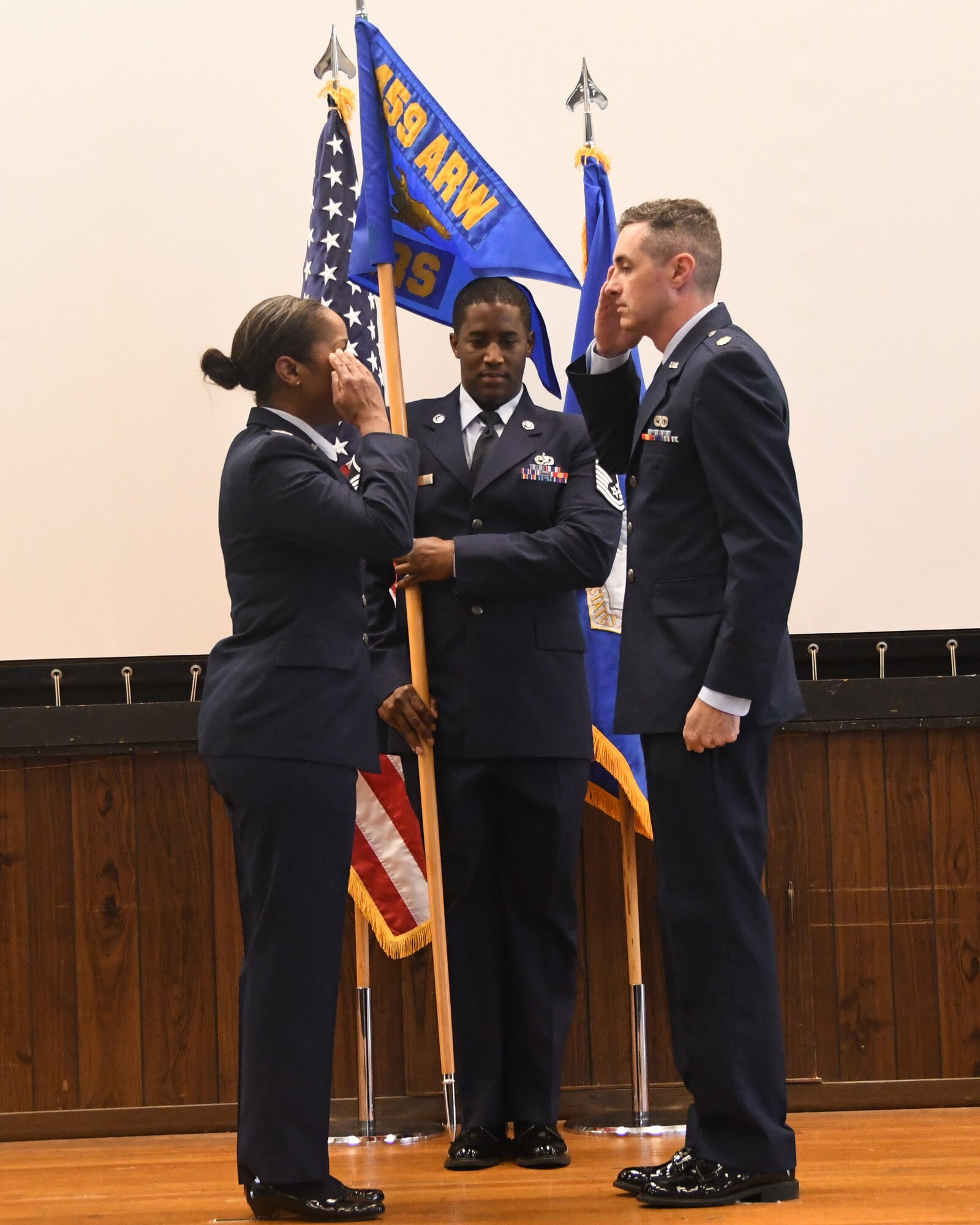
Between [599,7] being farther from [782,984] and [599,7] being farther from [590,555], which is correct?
[782,984]

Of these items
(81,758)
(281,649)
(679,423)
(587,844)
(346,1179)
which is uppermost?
(679,423)

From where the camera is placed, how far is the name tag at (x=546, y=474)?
100 inches

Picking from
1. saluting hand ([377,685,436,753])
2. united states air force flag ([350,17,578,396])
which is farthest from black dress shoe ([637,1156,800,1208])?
united states air force flag ([350,17,578,396])

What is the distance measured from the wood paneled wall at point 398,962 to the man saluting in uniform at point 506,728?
0.54 metres

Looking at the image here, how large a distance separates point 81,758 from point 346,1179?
111 cm

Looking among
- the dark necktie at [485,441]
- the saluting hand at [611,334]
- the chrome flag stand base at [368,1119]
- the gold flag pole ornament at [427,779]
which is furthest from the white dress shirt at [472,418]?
the chrome flag stand base at [368,1119]

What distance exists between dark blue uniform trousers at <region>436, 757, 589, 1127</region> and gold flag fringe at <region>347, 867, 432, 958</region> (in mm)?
309

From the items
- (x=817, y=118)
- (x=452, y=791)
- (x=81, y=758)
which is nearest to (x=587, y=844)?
(x=452, y=791)

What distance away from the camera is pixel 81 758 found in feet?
9.71

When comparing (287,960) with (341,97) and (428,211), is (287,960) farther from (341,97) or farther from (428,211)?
(341,97)

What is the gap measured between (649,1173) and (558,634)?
3.08 ft

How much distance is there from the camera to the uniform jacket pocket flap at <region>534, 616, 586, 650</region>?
249 centimetres

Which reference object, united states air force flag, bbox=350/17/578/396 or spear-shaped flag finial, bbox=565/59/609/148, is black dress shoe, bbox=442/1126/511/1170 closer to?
united states air force flag, bbox=350/17/578/396

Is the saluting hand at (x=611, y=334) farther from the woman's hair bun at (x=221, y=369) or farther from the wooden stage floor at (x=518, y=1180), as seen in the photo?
the wooden stage floor at (x=518, y=1180)
